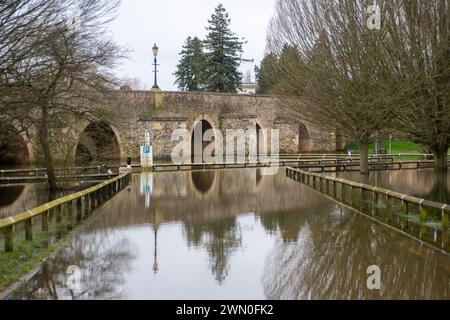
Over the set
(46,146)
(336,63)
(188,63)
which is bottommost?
(46,146)

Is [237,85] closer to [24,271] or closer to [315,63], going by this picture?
[315,63]

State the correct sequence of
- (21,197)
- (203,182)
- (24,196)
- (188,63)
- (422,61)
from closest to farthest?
(422,61) → (21,197) → (24,196) → (203,182) → (188,63)

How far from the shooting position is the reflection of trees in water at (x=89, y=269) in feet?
23.1

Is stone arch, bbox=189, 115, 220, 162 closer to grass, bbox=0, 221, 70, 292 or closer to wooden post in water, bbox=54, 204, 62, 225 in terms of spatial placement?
wooden post in water, bbox=54, 204, 62, 225

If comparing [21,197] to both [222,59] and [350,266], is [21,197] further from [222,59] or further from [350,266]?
[222,59]

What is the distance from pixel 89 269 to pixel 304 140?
4191cm

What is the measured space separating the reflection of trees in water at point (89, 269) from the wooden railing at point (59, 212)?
2.80 ft

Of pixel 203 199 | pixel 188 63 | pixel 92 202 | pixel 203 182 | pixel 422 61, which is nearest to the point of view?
pixel 92 202

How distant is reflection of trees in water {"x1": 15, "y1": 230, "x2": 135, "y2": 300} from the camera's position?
7.05 meters

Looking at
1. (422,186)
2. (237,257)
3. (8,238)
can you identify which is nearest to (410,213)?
(237,257)

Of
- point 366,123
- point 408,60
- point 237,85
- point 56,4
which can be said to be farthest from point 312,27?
point 237,85

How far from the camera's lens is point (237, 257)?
9.27m

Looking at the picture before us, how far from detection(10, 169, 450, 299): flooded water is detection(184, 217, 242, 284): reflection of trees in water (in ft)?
0.05

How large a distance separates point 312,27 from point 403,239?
15476 mm
